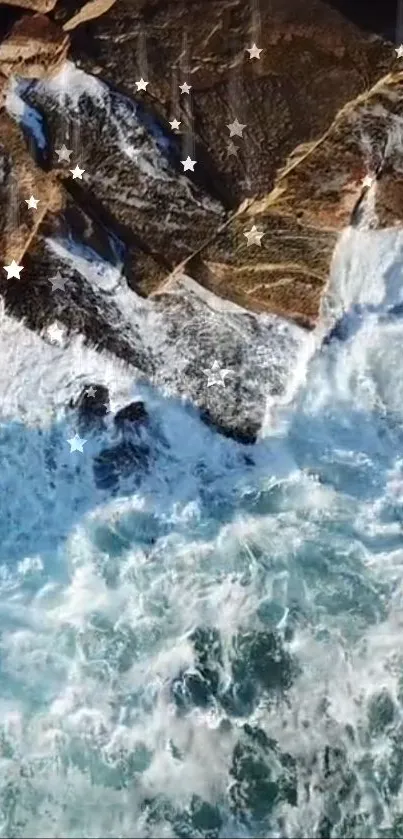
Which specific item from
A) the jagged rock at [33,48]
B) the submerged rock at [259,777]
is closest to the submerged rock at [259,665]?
the submerged rock at [259,777]

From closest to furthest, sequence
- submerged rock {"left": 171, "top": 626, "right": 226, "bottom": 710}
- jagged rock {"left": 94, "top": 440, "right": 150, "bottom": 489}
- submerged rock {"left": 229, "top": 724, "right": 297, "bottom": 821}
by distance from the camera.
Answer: submerged rock {"left": 229, "top": 724, "right": 297, "bottom": 821}
submerged rock {"left": 171, "top": 626, "right": 226, "bottom": 710}
jagged rock {"left": 94, "top": 440, "right": 150, "bottom": 489}

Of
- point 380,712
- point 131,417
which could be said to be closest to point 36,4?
point 131,417

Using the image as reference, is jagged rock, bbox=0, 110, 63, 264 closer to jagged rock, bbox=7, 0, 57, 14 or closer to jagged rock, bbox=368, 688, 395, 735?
jagged rock, bbox=7, 0, 57, 14

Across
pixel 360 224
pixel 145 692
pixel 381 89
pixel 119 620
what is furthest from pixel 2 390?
pixel 381 89

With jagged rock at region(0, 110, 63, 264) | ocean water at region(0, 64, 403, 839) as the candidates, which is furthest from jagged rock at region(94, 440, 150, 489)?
jagged rock at region(0, 110, 63, 264)

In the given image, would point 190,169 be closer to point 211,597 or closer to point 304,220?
point 304,220

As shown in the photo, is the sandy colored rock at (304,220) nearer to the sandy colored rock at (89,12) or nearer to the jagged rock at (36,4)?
the sandy colored rock at (89,12)
